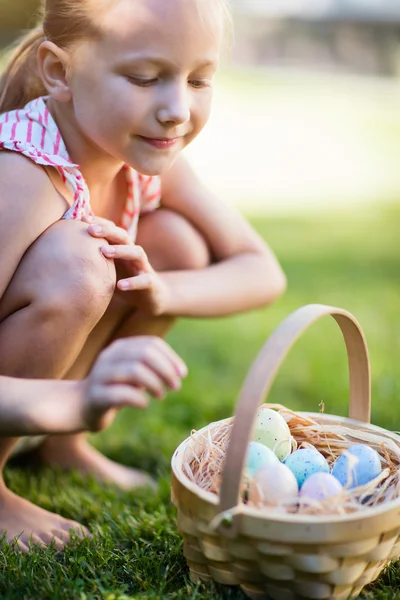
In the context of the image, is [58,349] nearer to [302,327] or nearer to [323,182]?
[302,327]

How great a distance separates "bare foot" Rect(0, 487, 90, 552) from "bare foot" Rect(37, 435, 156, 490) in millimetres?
301

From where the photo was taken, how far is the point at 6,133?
1.54 m

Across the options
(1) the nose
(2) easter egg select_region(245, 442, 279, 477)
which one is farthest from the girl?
(1) the nose

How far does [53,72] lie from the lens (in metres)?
1.56

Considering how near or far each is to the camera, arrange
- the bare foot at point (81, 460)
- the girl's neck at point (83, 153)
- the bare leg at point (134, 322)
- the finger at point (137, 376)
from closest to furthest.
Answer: the finger at point (137, 376) < the girl's neck at point (83, 153) < the bare leg at point (134, 322) < the bare foot at point (81, 460)

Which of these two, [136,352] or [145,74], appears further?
[145,74]

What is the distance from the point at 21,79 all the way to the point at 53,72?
0.21m

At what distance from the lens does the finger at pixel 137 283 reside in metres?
1.49

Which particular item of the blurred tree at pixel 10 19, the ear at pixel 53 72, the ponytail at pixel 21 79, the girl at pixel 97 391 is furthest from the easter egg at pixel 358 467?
the blurred tree at pixel 10 19

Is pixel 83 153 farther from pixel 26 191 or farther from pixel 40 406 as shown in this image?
pixel 40 406

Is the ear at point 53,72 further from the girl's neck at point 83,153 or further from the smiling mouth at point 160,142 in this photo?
the smiling mouth at point 160,142

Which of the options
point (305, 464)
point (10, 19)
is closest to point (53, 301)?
point (305, 464)

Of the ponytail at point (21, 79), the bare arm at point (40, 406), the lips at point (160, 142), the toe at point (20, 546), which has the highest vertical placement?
the ponytail at point (21, 79)

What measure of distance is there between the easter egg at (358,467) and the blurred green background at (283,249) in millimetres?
179
